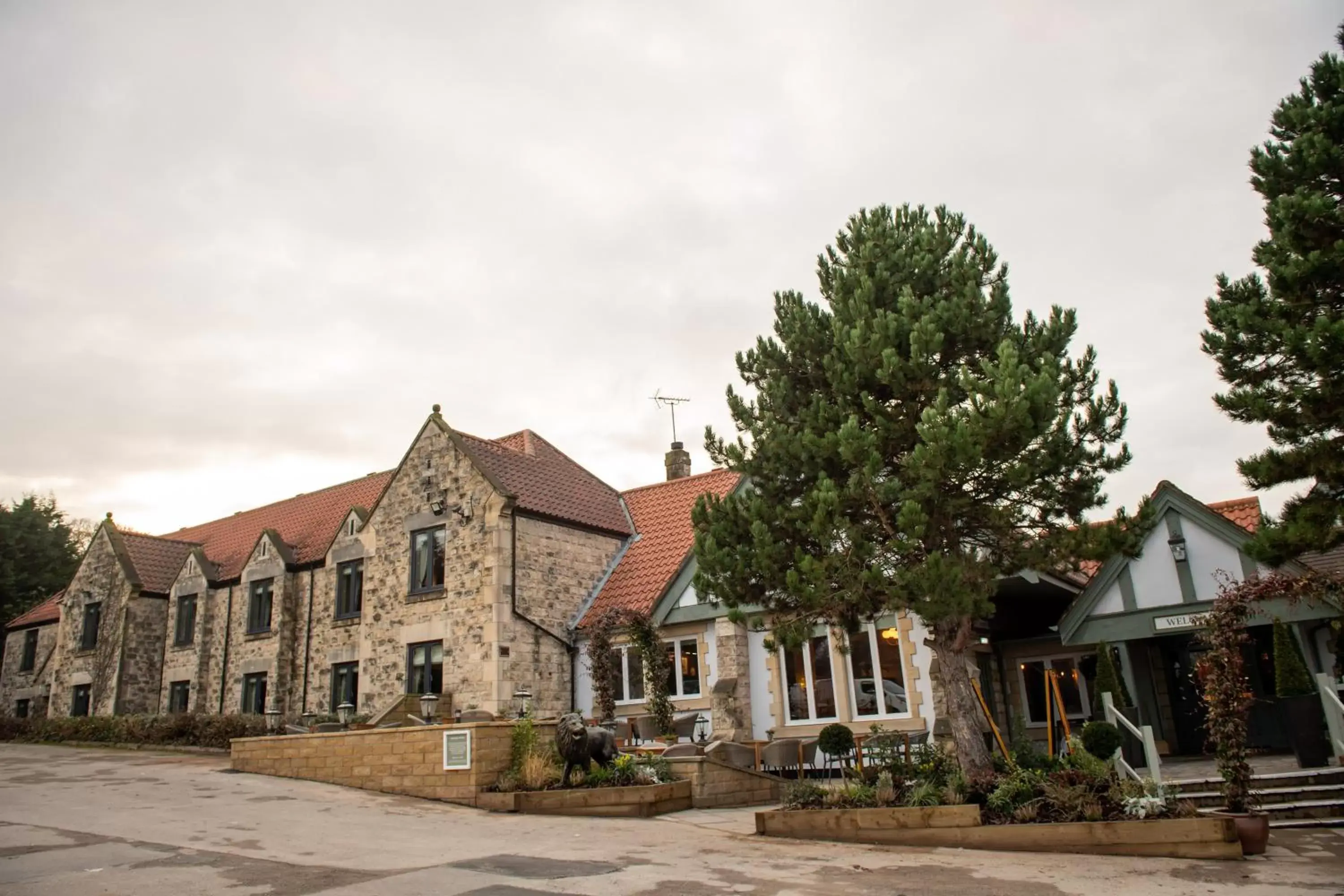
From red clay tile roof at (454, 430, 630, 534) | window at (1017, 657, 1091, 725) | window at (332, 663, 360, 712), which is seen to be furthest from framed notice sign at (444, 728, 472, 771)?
window at (1017, 657, 1091, 725)

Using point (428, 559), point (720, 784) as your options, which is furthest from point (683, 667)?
point (428, 559)

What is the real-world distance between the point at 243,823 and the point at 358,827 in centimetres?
165

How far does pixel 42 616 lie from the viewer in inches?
1399

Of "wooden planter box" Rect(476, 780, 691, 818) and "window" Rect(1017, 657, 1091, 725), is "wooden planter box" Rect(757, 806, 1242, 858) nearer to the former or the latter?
"wooden planter box" Rect(476, 780, 691, 818)

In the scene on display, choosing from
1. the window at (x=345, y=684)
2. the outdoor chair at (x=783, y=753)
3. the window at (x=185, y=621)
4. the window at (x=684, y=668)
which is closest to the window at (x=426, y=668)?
the window at (x=345, y=684)

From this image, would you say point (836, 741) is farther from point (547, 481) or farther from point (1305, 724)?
point (547, 481)

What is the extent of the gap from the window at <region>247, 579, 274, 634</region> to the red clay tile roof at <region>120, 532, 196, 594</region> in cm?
464

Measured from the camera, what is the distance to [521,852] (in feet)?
33.8

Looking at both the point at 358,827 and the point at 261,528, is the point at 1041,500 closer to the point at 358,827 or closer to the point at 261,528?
the point at 358,827

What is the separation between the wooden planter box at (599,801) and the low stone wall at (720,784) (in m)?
0.20

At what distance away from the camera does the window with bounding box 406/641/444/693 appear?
21.3m

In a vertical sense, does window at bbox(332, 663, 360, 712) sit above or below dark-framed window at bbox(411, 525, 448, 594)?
below

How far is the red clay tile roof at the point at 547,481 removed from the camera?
22.6 meters

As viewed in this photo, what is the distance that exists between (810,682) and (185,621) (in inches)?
863
